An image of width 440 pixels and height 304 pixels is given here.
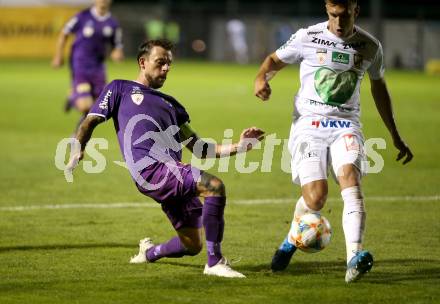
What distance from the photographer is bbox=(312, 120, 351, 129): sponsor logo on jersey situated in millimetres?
7902

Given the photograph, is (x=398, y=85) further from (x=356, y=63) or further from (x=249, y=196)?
(x=356, y=63)

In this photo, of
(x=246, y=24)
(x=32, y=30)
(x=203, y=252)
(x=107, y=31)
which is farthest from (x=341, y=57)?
→ (x=246, y=24)

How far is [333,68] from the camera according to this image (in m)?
7.93

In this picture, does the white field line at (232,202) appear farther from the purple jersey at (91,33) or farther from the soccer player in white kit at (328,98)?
the purple jersey at (91,33)

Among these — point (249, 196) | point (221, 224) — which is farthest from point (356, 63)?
point (249, 196)

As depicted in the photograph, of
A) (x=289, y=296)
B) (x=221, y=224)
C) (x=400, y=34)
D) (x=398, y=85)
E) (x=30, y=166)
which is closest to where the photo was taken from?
(x=289, y=296)

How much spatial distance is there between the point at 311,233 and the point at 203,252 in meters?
1.50

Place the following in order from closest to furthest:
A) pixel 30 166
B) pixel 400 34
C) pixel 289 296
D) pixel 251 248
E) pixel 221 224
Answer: pixel 289 296, pixel 221 224, pixel 251 248, pixel 30 166, pixel 400 34

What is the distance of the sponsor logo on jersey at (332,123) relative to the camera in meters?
7.90

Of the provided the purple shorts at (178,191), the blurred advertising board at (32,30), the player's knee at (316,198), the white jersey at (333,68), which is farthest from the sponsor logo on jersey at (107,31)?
the blurred advertising board at (32,30)

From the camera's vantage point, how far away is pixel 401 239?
9570mm

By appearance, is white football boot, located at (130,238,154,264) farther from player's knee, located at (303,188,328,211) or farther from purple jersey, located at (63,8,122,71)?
purple jersey, located at (63,8,122,71)

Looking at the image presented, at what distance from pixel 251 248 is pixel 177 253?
3.66 ft

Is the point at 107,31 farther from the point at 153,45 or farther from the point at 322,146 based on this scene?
the point at 322,146
